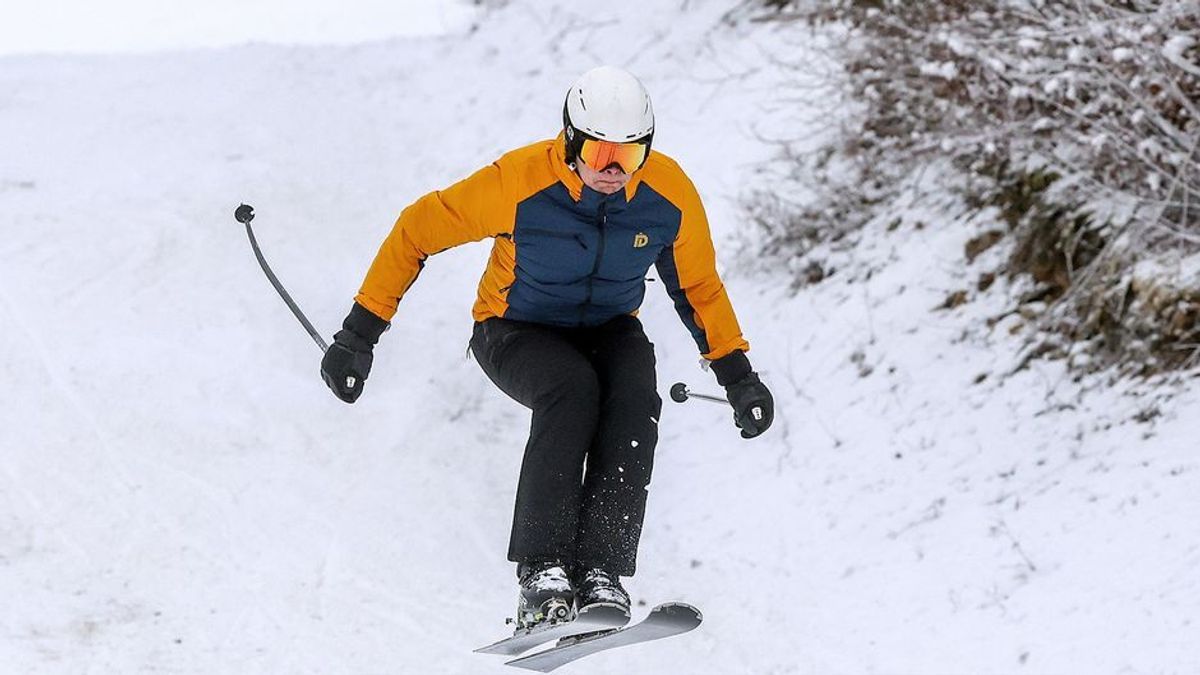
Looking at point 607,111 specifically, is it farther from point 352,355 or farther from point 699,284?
point 352,355

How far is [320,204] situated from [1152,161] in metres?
6.04

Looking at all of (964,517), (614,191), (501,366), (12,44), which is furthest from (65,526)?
(12,44)

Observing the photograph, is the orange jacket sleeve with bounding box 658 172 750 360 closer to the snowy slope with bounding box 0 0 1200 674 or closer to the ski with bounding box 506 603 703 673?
the ski with bounding box 506 603 703 673

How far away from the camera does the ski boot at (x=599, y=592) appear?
4367 mm

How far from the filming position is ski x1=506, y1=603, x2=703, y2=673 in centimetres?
444

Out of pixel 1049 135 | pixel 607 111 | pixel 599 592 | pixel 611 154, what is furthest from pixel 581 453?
pixel 1049 135

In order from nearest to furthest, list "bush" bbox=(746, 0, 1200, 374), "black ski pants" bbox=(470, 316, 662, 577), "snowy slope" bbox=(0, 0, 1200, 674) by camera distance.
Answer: "black ski pants" bbox=(470, 316, 662, 577), "snowy slope" bbox=(0, 0, 1200, 674), "bush" bbox=(746, 0, 1200, 374)

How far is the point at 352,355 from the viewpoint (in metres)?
4.74

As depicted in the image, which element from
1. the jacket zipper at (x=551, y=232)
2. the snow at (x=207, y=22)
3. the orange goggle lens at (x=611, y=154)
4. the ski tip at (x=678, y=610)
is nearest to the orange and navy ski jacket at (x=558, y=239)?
the jacket zipper at (x=551, y=232)

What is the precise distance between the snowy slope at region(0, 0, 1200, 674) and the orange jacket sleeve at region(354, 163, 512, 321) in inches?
74.5

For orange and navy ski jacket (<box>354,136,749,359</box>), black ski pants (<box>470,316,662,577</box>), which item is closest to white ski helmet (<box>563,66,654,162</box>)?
orange and navy ski jacket (<box>354,136,749,359</box>)

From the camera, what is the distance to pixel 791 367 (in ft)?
26.8

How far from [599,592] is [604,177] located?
1.28m

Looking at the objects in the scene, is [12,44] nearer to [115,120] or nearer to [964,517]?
[115,120]
